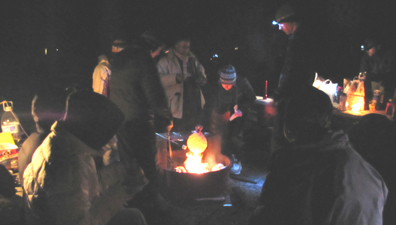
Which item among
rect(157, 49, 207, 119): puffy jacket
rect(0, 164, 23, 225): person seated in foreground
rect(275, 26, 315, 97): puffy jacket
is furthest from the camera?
rect(157, 49, 207, 119): puffy jacket

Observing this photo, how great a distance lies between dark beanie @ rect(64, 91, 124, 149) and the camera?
194 cm

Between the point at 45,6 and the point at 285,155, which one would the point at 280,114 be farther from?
the point at 45,6

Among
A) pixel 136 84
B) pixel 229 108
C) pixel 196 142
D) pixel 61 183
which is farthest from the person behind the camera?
pixel 229 108

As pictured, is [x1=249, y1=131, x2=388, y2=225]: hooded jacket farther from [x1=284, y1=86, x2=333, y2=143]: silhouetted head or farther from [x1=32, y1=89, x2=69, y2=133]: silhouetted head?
[x1=32, y1=89, x2=69, y2=133]: silhouetted head

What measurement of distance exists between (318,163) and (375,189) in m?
0.38

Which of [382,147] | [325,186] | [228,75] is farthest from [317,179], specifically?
[228,75]

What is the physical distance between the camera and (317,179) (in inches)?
73.0

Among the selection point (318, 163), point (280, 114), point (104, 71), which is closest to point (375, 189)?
point (318, 163)

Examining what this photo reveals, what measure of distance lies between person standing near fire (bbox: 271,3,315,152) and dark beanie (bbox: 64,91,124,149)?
7.87 feet

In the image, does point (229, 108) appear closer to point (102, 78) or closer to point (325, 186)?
point (102, 78)

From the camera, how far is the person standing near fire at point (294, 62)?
12.0 ft

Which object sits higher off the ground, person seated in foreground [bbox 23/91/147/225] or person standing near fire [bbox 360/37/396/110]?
person standing near fire [bbox 360/37/396/110]

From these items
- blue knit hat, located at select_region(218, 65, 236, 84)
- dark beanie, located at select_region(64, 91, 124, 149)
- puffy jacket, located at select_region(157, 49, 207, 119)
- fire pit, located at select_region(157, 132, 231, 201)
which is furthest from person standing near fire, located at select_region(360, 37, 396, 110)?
dark beanie, located at select_region(64, 91, 124, 149)

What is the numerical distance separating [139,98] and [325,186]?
2.69m
